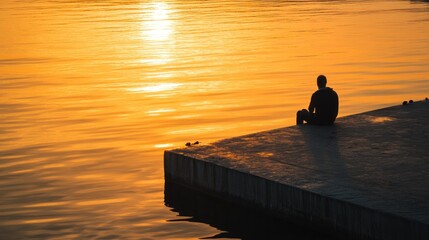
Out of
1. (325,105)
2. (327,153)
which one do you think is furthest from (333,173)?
(325,105)

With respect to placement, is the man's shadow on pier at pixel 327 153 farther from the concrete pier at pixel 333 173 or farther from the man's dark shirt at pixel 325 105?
the man's dark shirt at pixel 325 105

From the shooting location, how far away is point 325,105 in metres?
17.5

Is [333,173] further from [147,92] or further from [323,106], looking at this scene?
[147,92]

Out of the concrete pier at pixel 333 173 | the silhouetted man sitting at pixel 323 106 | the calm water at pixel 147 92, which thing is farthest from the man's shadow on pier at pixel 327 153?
the calm water at pixel 147 92

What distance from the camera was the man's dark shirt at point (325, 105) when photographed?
686 inches

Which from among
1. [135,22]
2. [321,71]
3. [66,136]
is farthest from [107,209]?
[135,22]

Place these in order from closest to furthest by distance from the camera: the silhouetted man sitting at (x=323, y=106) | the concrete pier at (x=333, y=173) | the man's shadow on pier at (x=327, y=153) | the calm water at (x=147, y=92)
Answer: the concrete pier at (x=333, y=173) → the man's shadow on pier at (x=327, y=153) → the calm water at (x=147, y=92) → the silhouetted man sitting at (x=323, y=106)

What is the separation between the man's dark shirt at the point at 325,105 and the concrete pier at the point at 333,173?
0.53ft

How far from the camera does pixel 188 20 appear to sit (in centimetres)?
5834

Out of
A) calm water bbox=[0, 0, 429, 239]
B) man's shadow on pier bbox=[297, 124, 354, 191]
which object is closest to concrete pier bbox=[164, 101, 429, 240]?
man's shadow on pier bbox=[297, 124, 354, 191]

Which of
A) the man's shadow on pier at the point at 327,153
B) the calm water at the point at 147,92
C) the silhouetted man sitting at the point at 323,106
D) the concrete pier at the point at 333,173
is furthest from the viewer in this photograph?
the silhouetted man sitting at the point at 323,106

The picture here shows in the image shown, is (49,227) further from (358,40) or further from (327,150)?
(358,40)

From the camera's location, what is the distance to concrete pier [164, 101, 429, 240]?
1241 centimetres

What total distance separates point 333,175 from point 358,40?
90.6 ft
